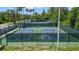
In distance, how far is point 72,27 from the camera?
781 cm

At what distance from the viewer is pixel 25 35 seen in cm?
834

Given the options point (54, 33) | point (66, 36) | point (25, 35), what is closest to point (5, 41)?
point (25, 35)

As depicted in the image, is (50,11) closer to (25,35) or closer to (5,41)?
(25,35)

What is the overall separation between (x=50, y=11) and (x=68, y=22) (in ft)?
3.15

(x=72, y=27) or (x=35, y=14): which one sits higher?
(x=35, y=14)

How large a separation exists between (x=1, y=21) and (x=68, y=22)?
2.80 metres

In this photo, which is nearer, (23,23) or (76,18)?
(23,23)
